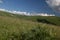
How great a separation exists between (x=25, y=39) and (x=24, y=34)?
1.00ft

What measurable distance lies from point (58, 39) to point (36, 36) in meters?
1.17

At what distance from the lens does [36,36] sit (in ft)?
34.0

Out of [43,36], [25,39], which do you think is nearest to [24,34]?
[25,39]

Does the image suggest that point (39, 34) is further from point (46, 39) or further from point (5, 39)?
point (5, 39)

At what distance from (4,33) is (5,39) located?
1.68 feet

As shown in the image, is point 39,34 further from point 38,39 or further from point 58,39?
point 58,39

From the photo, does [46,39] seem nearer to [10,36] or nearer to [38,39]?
[38,39]

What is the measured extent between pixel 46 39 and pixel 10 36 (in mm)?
1821

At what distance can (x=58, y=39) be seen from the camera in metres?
10.6

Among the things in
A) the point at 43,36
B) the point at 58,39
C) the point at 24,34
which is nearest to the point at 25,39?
the point at 24,34

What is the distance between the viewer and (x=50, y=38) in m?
10.4

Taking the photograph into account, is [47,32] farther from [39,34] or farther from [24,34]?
[24,34]

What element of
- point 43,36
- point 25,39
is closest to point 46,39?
point 43,36

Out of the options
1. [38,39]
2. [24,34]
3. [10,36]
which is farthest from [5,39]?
[38,39]
